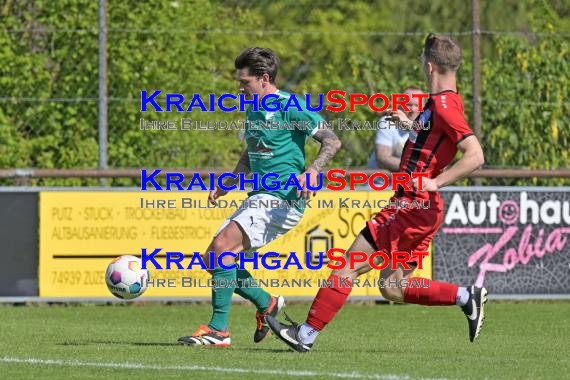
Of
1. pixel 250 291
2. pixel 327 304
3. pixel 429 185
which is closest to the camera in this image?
pixel 429 185

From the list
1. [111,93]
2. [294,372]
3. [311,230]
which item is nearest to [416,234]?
[294,372]

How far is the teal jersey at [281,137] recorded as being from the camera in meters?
8.79

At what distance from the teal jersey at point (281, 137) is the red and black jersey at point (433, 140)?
2.88ft

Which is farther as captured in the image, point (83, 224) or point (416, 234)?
point (83, 224)

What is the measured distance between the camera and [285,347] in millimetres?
8828

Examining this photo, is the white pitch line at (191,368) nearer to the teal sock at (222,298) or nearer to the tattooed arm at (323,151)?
the teal sock at (222,298)

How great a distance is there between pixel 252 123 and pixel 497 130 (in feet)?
18.1

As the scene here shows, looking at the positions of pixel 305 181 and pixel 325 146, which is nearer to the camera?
pixel 305 181

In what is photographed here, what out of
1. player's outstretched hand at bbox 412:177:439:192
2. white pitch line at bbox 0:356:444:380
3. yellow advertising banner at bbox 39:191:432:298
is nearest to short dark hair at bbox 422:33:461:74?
player's outstretched hand at bbox 412:177:439:192

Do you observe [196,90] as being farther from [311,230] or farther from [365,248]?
[365,248]

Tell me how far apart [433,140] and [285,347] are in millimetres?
1736

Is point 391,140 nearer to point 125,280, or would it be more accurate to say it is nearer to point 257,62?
point 125,280

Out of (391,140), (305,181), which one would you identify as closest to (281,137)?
(305,181)

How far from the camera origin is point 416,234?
8133 millimetres
